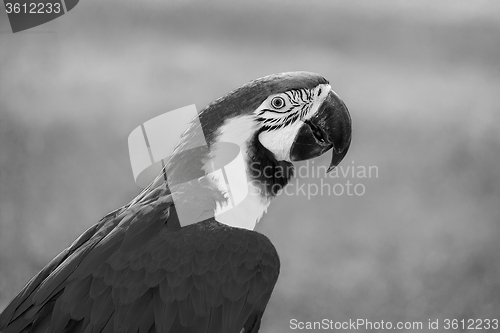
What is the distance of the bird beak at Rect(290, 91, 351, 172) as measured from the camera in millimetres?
1194

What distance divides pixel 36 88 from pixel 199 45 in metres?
0.91

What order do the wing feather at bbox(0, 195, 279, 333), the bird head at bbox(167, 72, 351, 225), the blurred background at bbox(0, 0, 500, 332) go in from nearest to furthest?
1. the wing feather at bbox(0, 195, 279, 333)
2. the bird head at bbox(167, 72, 351, 225)
3. the blurred background at bbox(0, 0, 500, 332)

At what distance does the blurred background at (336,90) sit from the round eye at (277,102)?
130cm

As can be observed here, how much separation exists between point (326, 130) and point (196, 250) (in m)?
0.46

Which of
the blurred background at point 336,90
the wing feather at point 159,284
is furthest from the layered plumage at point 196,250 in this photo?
the blurred background at point 336,90

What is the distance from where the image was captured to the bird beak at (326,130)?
1.19 metres

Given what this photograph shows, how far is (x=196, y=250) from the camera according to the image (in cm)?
97

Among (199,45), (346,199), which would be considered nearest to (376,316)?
(346,199)

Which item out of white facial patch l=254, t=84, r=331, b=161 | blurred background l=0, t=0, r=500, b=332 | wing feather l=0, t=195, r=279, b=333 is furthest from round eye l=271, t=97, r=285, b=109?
blurred background l=0, t=0, r=500, b=332

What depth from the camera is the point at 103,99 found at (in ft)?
8.30

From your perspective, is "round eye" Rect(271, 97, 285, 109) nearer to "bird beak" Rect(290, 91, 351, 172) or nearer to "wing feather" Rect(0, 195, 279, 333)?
"bird beak" Rect(290, 91, 351, 172)

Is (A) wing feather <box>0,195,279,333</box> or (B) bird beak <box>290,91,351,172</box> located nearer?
(A) wing feather <box>0,195,279,333</box>

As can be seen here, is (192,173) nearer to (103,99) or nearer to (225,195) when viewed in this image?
(225,195)

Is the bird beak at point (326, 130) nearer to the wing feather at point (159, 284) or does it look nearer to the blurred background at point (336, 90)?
the wing feather at point (159, 284)
